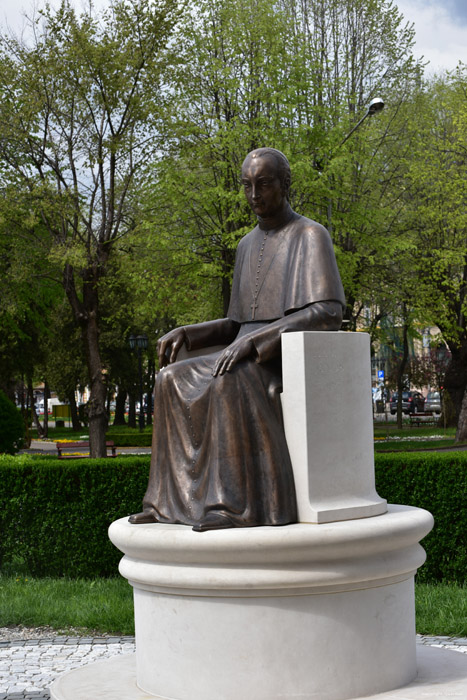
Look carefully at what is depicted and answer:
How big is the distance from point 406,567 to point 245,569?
2.99ft

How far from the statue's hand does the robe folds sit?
3 cm

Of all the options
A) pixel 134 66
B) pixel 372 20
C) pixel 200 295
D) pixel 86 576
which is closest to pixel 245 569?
pixel 86 576

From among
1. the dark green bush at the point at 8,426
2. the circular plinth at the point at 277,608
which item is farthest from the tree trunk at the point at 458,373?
the circular plinth at the point at 277,608

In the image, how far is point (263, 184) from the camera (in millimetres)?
5234

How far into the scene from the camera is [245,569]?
4352mm

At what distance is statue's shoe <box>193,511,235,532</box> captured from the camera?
4484 mm

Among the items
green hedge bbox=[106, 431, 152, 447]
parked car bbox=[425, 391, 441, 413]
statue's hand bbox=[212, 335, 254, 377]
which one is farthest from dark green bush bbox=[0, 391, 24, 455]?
parked car bbox=[425, 391, 441, 413]

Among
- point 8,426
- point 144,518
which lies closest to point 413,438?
point 8,426

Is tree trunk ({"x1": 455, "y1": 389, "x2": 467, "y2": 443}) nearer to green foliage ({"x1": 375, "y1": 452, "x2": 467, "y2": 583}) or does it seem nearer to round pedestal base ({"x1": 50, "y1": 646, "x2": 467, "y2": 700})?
green foliage ({"x1": 375, "y1": 452, "x2": 467, "y2": 583})

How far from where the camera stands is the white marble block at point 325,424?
465cm

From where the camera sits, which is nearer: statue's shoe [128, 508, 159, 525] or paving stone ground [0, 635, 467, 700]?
statue's shoe [128, 508, 159, 525]

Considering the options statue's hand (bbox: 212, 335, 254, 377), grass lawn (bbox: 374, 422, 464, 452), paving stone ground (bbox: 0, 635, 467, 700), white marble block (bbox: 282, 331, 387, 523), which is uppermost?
statue's hand (bbox: 212, 335, 254, 377)

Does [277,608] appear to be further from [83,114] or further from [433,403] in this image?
[433,403]

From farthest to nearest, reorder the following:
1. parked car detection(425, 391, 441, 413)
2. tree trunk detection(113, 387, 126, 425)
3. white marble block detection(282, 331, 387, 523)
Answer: parked car detection(425, 391, 441, 413) → tree trunk detection(113, 387, 126, 425) → white marble block detection(282, 331, 387, 523)
